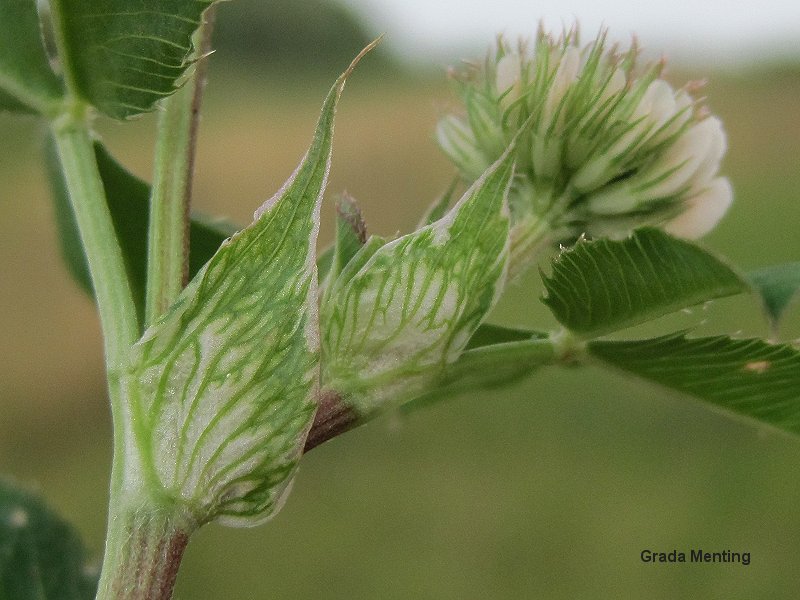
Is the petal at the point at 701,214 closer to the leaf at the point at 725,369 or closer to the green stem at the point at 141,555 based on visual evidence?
the leaf at the point at 725,369

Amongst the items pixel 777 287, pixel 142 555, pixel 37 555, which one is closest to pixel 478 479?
pixel 37 555

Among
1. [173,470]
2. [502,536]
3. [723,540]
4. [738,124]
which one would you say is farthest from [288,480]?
[738,124]

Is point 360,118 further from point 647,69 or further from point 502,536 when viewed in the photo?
point 647,69

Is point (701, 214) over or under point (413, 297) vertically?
over

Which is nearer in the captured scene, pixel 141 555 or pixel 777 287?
pixel 141 555

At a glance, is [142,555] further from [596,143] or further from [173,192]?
[596,143]
